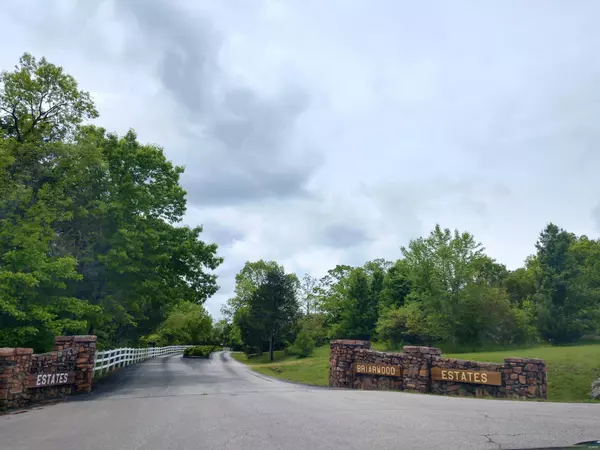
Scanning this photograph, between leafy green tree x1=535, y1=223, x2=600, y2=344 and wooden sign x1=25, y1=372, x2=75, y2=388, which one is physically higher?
leafy green tree x1=535, y1=223, x2=600, y2=344

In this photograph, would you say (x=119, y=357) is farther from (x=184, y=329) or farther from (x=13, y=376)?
(x=184, y=329)

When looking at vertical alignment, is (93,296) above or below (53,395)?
above

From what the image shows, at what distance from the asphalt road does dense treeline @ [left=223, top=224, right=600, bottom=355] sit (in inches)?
1171

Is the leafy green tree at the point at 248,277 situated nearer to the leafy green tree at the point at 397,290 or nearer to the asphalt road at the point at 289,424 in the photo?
the leafy green tree at the point at 397,290

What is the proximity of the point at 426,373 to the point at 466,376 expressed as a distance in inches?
51.0

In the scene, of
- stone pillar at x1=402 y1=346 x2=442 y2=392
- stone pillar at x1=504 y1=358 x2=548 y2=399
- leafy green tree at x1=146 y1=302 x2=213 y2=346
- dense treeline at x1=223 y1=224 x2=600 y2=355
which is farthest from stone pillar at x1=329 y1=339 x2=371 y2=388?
leafy green tree at x1=146 y1=302 x2=213 y2=346

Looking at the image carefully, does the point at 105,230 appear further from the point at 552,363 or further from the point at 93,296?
the point at 552,363

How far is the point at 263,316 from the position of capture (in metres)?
46.2

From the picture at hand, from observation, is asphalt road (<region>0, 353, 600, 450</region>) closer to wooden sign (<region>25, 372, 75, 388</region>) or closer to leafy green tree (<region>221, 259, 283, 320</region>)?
wooden sign (<region>25, 372, 75, 388</region>)

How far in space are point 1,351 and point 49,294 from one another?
20.5 ft

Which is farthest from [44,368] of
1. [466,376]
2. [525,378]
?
[525,378]

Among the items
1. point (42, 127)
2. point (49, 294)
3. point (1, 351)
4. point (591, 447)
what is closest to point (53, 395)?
point (1, 351)

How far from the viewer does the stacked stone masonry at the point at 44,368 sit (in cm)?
1038

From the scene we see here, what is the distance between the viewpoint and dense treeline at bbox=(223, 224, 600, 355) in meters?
37.8
